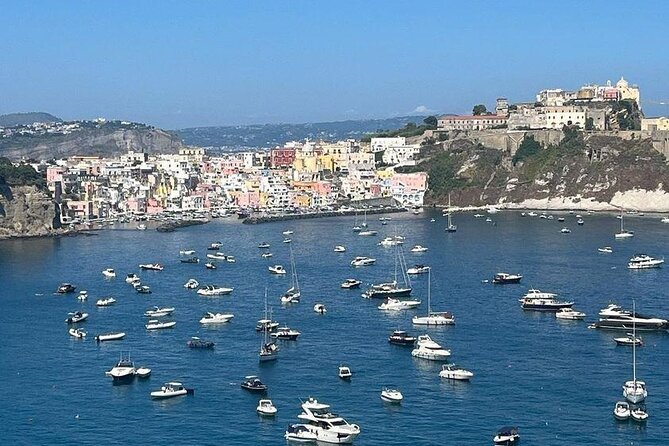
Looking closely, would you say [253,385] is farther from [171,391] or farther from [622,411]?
[622,411]

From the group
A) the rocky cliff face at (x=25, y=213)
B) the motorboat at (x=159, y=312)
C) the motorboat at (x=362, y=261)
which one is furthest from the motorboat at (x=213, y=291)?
the rocky cliff face at (x=25, y=213)

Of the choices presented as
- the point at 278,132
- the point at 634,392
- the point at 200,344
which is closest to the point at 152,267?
the point at 200,344

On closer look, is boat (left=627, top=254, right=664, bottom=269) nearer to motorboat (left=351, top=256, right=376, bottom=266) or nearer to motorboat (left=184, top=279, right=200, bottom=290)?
motorboat (left=351, top=256, right=376, bottom=266)

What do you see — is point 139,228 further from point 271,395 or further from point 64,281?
point 271,395

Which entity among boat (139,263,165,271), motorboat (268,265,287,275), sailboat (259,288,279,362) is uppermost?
sailboat (259,288,279,362)

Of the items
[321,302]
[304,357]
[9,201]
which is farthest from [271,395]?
[9,201]

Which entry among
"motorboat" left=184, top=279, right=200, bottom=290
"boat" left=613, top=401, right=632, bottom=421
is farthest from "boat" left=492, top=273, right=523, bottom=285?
"boat" left=613, top=401, right=632, bottom=421

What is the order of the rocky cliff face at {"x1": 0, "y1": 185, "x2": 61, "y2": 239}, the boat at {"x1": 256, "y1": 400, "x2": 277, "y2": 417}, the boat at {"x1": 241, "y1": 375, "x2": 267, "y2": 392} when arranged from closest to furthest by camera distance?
the boat at {"x1": 256, "y1": 400, "x2": 277, "y2": 417}, the boat at {"x1": 241, "y1": 375, "x2": 267, "y2": 392}, the rocky cliff face at {"x1": 0, "y1": 185, "x2": 61, "y2": 239}
